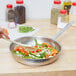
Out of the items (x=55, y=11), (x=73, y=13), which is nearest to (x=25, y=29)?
(x=55, y=11)

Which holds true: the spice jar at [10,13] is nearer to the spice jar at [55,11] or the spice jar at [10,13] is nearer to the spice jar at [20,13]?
the spice jar at [20,13]

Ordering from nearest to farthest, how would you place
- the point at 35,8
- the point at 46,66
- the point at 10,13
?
the point at 46,66
the point at 10,13
the point at 35,8

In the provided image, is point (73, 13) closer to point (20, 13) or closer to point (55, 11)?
point (55, 11)

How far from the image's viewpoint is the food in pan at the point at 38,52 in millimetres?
866

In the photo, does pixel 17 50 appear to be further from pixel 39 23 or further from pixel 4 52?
pixel 39 23

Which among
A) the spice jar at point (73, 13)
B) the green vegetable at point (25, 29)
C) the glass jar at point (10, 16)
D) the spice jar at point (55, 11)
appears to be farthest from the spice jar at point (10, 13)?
the spice jar at point (73, 13)

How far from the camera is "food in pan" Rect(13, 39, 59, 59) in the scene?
87cm

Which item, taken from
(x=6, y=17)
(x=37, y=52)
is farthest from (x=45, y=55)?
(x=6, y=17)

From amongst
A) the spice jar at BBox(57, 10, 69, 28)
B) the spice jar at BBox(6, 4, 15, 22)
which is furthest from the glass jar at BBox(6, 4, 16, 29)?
the spice jar at BBox(57, 10, 69, 28)

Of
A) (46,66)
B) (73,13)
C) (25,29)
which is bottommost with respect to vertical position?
(46,66)

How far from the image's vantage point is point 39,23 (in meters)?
1.37

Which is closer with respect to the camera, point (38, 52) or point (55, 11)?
point (38, 52)

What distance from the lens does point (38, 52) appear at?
2.97 feet

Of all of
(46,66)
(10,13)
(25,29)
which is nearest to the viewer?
(46,66)
